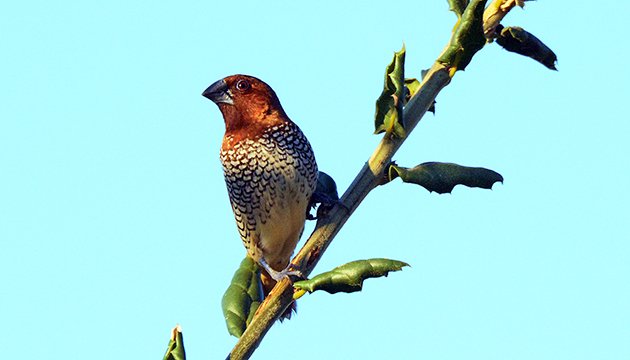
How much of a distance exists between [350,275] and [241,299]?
0.71m

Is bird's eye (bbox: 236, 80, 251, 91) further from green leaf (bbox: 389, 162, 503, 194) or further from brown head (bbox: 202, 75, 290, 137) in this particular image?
green leaf (bbox: 389, 162, 503, 194)

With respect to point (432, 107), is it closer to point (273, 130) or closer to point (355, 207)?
point (355, 207)

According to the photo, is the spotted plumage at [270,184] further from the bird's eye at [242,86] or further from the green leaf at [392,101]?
the green leaf at [392,101]

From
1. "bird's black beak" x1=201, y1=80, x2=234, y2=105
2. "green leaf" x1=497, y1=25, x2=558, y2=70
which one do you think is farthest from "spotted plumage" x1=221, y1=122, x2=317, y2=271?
"green leaf" x1=497, y1=25, x2=558, y2=70

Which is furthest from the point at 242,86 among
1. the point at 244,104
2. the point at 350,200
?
the point at 350,200

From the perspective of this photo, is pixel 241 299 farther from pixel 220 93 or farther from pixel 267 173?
pixel 220 93

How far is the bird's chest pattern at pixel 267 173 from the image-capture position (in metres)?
5.82

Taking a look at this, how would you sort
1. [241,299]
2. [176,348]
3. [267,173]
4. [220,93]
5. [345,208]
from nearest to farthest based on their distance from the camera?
[176,348] → [345,208] → [241,299] → [267,173] → [220,93]

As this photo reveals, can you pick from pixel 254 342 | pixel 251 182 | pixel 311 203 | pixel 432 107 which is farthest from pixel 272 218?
pixel 254 342

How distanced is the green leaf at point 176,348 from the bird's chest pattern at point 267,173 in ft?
10.8

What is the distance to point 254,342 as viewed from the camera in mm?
2553

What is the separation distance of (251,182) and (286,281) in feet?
11.0

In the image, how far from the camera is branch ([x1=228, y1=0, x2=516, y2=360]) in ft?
8.82

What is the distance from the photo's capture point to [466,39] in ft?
8.96
